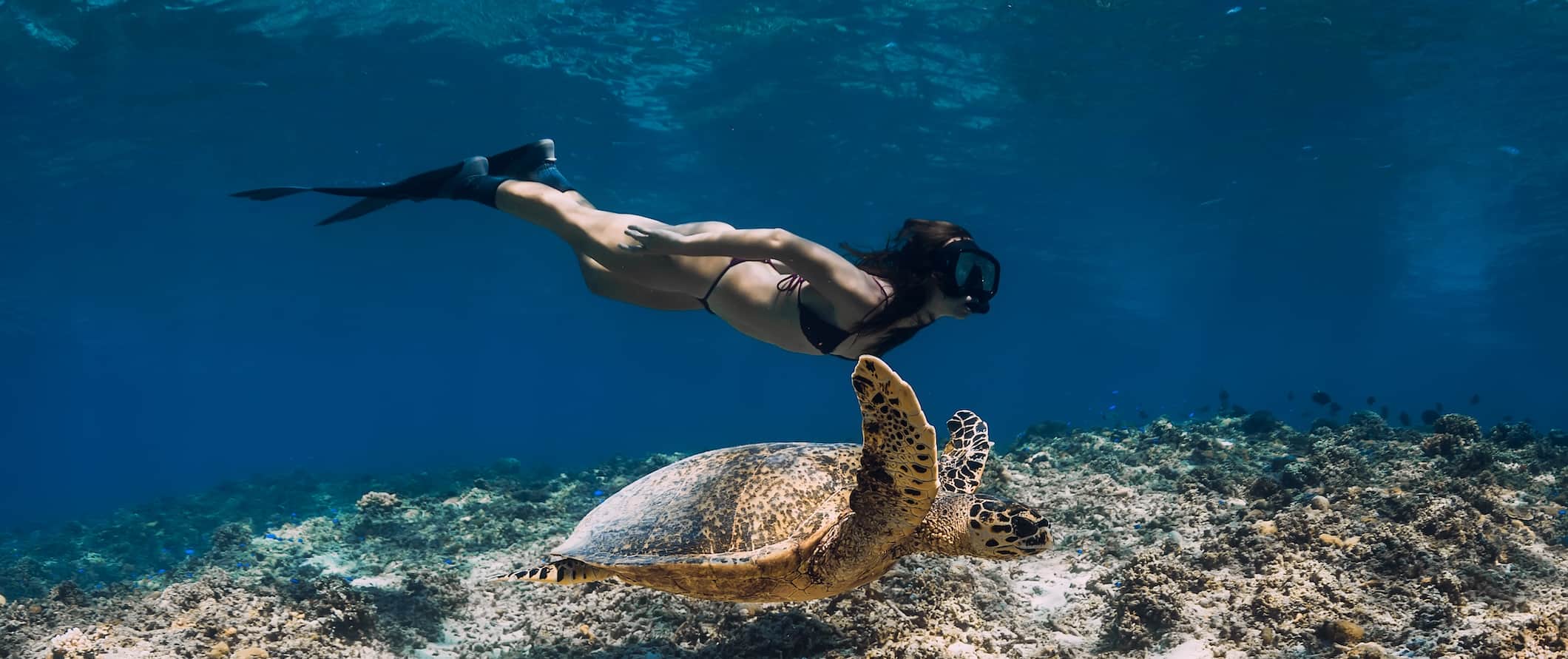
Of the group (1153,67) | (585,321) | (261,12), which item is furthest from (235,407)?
(1153,67)

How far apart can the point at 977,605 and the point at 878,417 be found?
6.52 feet

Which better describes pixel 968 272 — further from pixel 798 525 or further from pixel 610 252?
pixel 610 252

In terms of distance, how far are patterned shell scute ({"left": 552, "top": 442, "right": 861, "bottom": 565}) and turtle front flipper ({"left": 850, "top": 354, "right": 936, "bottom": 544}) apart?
0.35 m

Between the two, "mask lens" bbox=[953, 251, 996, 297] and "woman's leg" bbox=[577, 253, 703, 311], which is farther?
"woman's leg" bbox=[577, 253, 703, 311]

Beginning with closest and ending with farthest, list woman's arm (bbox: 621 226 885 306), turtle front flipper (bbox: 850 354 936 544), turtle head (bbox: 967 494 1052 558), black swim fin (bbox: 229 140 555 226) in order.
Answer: turtle front flipper (bbox: 850 354 936 544) → turtle head (bbox: 967 494 1052 558) → woman's arm (bbox: 621 226 885 306) → black swim fin (bbox: 229 140 555 226)

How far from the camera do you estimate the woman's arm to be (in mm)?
3566

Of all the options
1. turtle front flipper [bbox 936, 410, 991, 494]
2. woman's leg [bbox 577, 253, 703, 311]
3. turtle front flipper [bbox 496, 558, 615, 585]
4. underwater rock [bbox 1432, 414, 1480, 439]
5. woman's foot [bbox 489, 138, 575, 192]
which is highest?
woman's foot [bbox 489, 138, 575, 192]

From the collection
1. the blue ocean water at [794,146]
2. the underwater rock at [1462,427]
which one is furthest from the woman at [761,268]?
the blue ocean water at [794,146]

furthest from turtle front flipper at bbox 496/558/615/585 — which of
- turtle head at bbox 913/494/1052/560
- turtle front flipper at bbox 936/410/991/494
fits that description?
turtle front flipper at bbox 936/410/991/494

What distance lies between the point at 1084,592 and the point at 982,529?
5.78 feet

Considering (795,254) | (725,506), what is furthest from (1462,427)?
(725,506)

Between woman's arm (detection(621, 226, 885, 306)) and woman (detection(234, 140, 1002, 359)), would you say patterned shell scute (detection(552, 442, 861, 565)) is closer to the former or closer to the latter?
woman (detection(234, 140, 1002, 359))

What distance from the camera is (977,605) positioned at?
3992mm

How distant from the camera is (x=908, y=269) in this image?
12.3 ft
